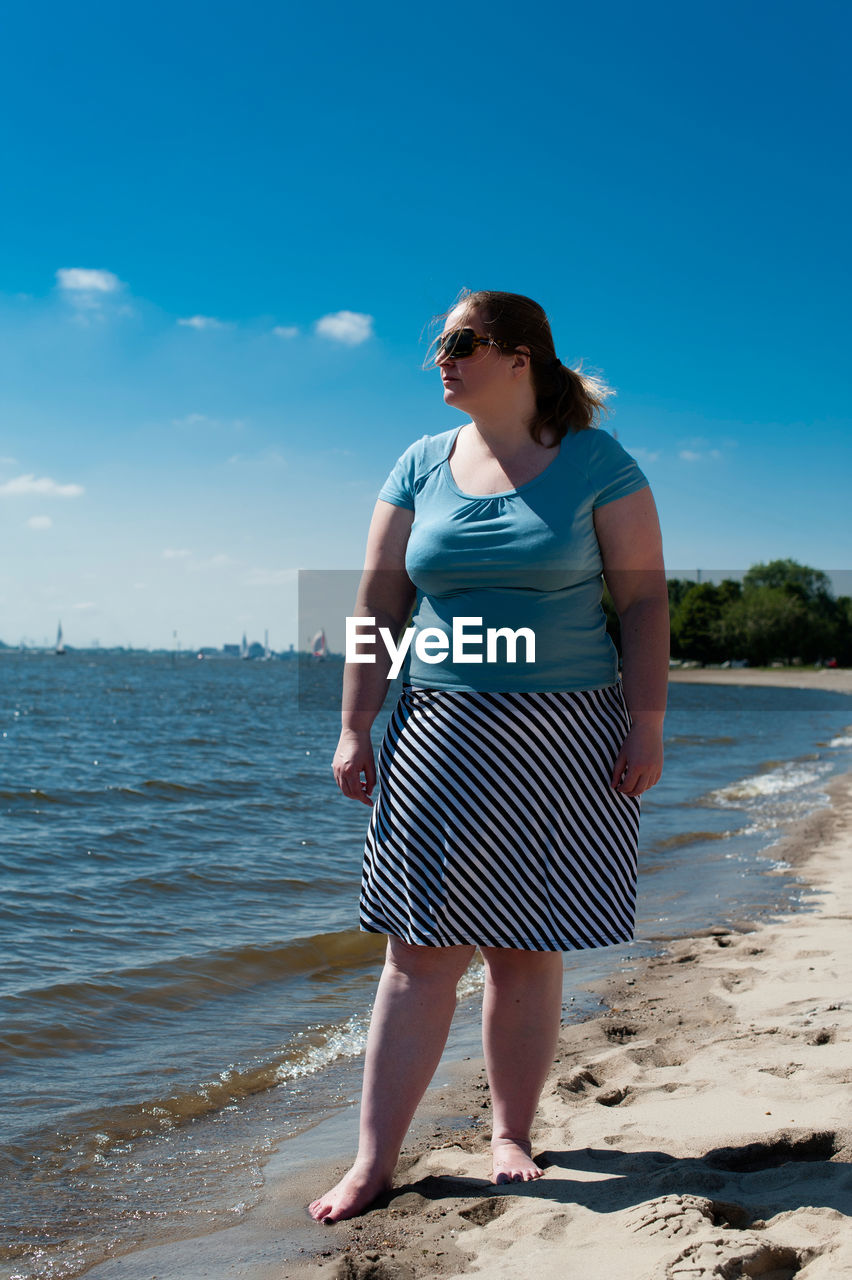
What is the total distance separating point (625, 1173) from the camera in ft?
6.93

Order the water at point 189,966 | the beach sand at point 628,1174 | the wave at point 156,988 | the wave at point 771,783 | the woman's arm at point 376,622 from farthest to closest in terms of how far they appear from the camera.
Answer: the wave at point 771,783 → the wave at point 156,988 → the water at point 189,966 → the woman's arm at point 376,622 → the beach sand at point 628,1174

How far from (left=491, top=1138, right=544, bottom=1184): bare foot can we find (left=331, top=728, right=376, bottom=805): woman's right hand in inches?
32.7

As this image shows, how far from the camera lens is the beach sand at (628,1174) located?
171 cm

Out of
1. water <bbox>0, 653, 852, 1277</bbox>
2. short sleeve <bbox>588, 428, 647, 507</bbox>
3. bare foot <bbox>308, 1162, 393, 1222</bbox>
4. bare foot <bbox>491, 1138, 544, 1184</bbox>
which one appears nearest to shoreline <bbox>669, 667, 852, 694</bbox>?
water <bbox>0, 653, 852, 1277</bbox>

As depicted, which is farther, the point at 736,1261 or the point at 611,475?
the point at 611,475

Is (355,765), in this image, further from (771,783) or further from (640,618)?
(771,783)

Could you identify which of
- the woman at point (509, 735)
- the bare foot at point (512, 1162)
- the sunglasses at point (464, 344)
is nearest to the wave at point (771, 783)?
the bare foot at point (512, 1162)

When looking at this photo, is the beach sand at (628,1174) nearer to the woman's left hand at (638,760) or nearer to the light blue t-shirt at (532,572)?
the woman's left hand at (638,760)

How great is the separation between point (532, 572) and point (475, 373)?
1.59ft

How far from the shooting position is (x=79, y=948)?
4.98 meters

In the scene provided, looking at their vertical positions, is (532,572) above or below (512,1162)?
above

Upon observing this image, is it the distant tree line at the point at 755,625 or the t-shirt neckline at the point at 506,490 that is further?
the distant tree line at the point at 755,625

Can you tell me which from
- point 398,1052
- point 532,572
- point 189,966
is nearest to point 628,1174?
point 398,1052

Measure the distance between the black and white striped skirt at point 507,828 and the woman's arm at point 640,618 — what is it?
2.3 inches
